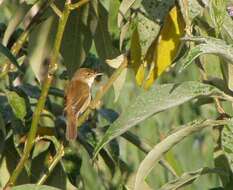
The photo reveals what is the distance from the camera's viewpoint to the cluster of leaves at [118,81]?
1.03 metres

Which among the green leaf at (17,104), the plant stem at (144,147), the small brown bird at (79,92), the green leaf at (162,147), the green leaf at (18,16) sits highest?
the green leaf at (18,16)

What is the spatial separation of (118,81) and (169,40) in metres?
0.15

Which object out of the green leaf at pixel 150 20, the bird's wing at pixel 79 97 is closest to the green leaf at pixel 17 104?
the green leaf at pixel 150 20

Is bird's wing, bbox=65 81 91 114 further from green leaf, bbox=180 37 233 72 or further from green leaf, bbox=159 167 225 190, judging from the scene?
green leaf, bbox=180 37 233 72

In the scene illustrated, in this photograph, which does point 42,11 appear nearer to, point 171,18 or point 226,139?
point 171,18

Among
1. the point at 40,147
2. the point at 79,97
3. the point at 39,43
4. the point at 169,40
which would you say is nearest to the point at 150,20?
the point at 169,40

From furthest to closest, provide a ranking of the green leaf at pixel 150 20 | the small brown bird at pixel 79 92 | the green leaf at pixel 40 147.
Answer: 1. the small brown bird at pixel 79 92
2. the green leaf at pixel 40 147
3. the green leaf at pixel 150 20

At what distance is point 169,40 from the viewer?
122 cm

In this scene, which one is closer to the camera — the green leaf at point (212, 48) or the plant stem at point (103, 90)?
the green leaf at point (212, 48)

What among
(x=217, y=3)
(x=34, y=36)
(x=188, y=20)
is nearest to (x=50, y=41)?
(x=34, y=36)

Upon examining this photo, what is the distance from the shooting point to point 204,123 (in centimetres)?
105

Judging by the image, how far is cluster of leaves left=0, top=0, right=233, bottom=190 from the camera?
103 centimetres

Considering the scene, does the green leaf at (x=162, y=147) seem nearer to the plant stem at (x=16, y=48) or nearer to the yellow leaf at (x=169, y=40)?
the yellow leaf at (x=169, y=40)

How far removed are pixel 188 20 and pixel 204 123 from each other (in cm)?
15
